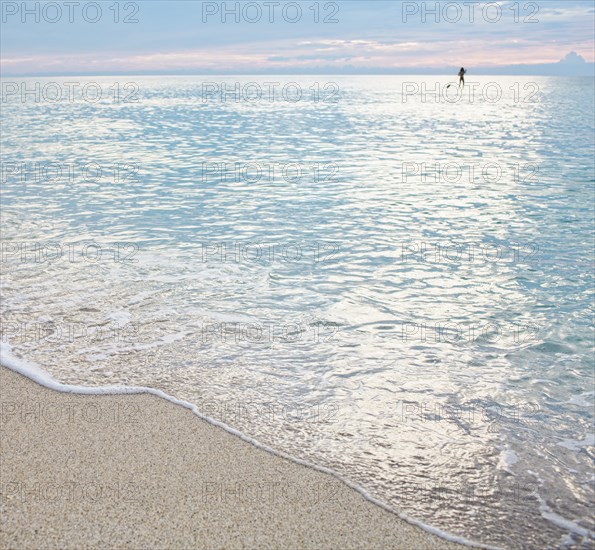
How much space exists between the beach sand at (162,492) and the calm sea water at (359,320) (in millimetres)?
341

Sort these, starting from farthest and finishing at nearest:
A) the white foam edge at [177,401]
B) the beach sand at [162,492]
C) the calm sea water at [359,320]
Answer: the calm sea water at [359,320], the white foam edge at [177,401], the beach sand at [162,492]

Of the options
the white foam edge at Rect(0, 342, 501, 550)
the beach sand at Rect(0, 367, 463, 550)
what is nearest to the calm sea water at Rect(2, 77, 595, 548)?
the white foam edge at Rect(0, 342, 501, 550)

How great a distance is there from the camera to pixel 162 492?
14.6 feet

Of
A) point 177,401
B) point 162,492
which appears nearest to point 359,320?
point 177,401

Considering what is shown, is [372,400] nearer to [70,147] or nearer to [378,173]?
[378,173]

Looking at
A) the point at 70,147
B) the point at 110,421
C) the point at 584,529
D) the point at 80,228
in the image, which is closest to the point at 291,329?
the point at 110,421

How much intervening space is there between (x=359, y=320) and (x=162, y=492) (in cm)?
423

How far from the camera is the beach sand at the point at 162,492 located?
4035 mm

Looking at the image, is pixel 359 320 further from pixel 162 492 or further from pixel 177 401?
pixel 162 492

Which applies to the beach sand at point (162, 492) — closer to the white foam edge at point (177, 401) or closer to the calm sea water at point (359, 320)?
the white foam edge at point (177, 401)

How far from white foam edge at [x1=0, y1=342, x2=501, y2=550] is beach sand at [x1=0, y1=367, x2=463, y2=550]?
53 mm

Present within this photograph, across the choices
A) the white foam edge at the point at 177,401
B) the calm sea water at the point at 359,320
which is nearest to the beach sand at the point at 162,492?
the white foam edge at the point at 177,401

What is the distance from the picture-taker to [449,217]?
611 inches

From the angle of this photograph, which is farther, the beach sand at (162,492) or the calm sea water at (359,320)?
the calm sea water at (359,320)
